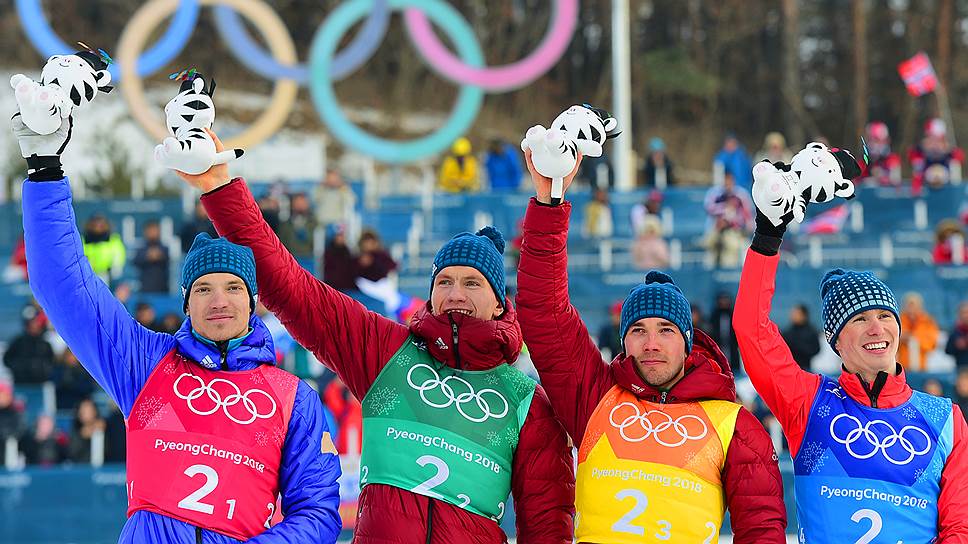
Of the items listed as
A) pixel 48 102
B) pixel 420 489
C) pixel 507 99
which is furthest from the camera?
pixel 507 99

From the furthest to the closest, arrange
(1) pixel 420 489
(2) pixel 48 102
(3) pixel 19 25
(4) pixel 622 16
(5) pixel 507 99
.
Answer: (5) pixel 507 99 < (3) pixel 19 25 < (4) pixel 622 16 < (1) pixel 420 489 < (2) pixel 48 102

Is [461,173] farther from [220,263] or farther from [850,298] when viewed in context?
[220,263]

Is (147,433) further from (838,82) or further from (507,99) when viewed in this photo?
(838,82)

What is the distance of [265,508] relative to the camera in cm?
387

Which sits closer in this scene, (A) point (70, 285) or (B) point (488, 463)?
(A) point (70, 285)

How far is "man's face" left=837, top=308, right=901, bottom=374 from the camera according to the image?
13.9ft

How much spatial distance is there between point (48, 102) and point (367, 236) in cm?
897

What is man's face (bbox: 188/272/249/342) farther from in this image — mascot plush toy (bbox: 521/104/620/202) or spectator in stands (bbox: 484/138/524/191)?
spectator in stands (bbox: 484/138/524/191)

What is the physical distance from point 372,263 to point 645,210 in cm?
462

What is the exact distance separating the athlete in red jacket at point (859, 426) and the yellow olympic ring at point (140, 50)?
1399cm

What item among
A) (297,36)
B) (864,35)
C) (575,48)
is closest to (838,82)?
(864,35)

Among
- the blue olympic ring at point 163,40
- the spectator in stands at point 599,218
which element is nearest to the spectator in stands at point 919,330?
the spectator in stands at point 599,218

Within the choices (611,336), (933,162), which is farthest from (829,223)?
(611,336)

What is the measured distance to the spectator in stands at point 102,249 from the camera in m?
13.0
